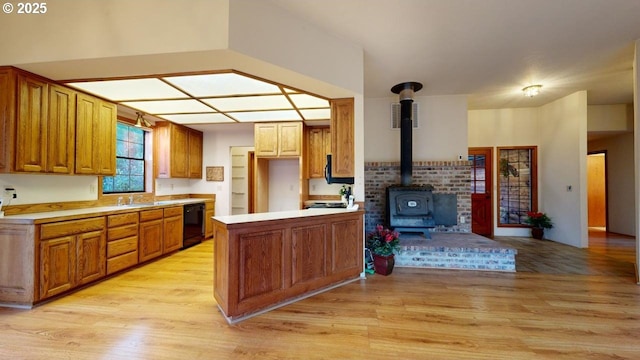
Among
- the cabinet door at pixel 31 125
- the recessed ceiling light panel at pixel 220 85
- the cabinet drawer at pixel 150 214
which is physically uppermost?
the recessed ceiling light panel at pixel 220 85

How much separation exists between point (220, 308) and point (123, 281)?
1.56m

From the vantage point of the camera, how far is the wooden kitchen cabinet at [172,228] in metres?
4.17

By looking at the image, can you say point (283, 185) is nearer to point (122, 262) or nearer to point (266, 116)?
point (266, 116)

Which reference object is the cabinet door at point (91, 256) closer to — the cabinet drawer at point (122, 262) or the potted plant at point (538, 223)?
the cabinet drawer at point (122, 262)

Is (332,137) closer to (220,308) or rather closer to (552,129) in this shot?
(220,308)

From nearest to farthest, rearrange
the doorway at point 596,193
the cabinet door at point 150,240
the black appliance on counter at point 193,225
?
the cabinet door at point 150,240 < the black appliance on counter at point 193,225 < the doorway at point 596,193

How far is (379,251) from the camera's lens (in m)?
3.43

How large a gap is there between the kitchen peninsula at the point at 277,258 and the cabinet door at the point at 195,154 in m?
3.45

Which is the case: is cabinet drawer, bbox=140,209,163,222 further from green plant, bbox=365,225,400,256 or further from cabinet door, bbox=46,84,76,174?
green plant, bbox=365,225,400,256

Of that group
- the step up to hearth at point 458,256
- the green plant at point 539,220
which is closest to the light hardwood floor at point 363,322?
the step up to hearth at point 458,256

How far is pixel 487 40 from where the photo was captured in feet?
10.0

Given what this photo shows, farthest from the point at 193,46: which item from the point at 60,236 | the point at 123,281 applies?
the point at 123,281

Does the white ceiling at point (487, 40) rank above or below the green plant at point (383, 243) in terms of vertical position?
above

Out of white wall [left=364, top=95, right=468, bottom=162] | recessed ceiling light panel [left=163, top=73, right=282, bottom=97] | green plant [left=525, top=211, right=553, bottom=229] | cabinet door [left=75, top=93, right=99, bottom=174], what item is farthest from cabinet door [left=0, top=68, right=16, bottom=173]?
green plant [left=525, top=211, right=553, bottom=229]
